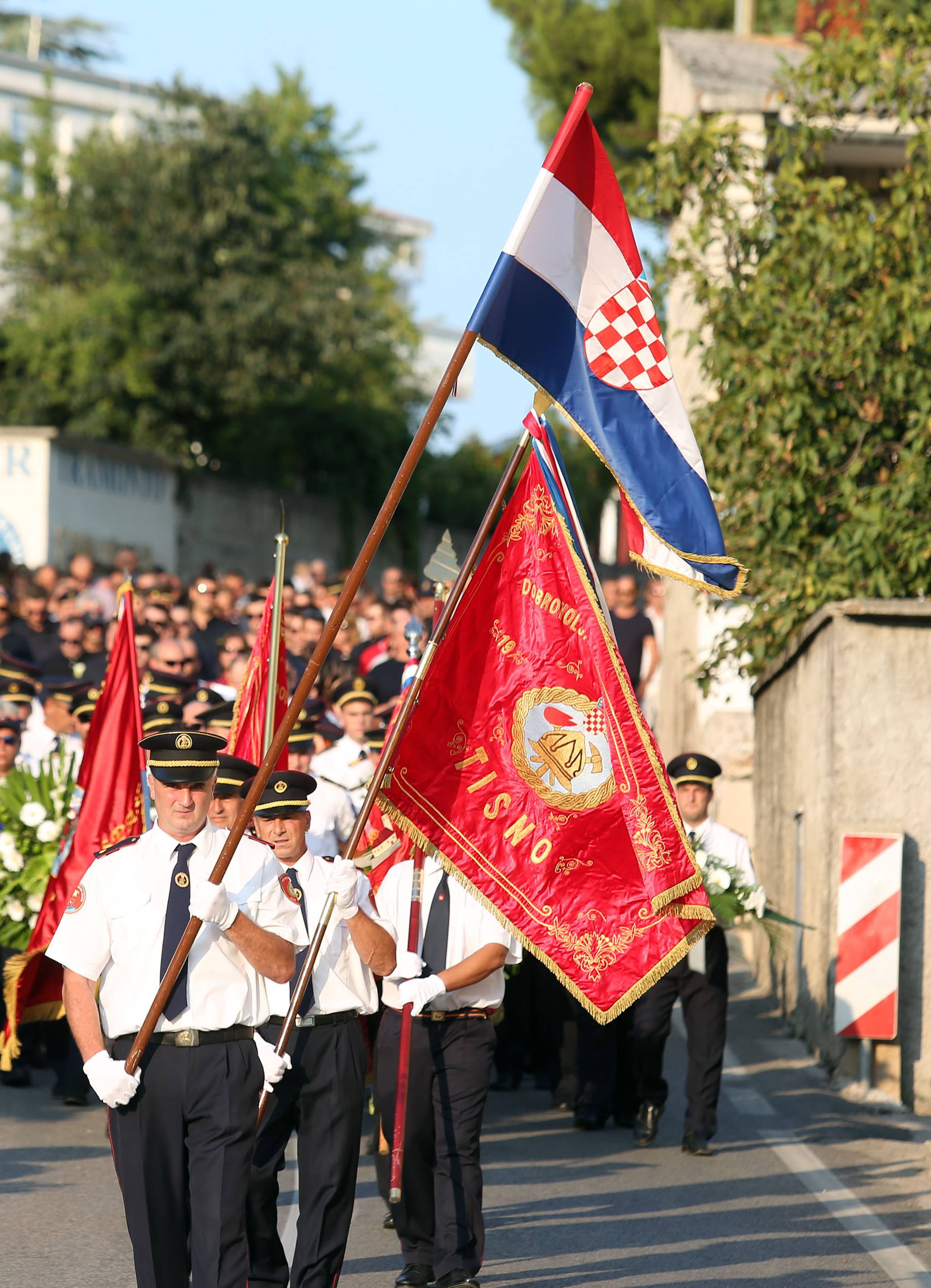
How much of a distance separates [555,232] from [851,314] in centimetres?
754

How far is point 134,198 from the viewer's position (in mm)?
37531

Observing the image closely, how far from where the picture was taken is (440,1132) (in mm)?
7066

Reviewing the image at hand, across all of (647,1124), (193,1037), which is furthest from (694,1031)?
(193,1037)

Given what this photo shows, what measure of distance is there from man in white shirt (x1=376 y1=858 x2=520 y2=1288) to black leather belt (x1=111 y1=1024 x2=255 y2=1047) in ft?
4.53

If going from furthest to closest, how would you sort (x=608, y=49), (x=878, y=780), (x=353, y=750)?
(x=608, y=49)
(x=353, y=750)
(x=878, y=780)

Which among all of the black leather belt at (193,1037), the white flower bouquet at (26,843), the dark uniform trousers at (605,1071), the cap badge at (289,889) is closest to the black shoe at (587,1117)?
the dark uniform trousers at (605,1071)

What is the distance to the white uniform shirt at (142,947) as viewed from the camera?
5.58 m

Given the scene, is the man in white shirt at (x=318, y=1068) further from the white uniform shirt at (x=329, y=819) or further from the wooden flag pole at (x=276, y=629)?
the white uniform shirt at (x=329, y=819)

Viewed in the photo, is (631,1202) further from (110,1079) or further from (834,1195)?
Answer: (110,1079)

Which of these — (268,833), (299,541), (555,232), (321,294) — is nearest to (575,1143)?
(268,833)

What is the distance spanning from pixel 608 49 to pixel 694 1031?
2863cm

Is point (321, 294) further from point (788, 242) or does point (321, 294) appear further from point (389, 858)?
point (389, 858)

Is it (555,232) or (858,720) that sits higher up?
(555,232)

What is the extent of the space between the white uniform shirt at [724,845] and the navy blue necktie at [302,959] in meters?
3.77
